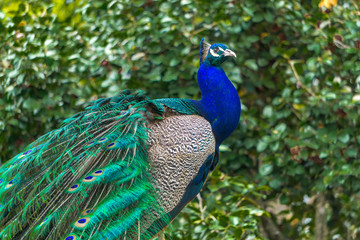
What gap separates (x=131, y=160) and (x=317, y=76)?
1690 mm

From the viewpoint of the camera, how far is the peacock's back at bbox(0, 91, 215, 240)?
2104mm

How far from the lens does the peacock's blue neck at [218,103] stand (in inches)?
102

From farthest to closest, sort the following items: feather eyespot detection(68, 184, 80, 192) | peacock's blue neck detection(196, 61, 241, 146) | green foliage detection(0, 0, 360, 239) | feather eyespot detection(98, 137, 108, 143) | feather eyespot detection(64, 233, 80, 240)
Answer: green foliage detection(0, 0, 360, 239)
peacock's blue neck detection(196, 61, 241, 146)
feather eyespot detection(98, 137, 108, 143)
feather eyespot detection(68, 184, 80, 192)
feather eyespot detection(64, 233, 80, 240)

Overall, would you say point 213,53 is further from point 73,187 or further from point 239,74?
point 73,187

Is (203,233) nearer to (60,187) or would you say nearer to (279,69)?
(60,187)

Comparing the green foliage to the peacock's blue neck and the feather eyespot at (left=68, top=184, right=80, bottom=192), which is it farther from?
the feather eyespot at (left=68, top=184, right=80, bottom=192)

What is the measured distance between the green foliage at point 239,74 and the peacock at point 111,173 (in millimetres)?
807

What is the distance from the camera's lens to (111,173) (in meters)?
2.15

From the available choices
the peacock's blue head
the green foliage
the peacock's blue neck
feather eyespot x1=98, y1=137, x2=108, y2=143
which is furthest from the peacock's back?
the green foliage

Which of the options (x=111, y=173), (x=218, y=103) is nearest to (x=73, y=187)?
(x=111, y=173)

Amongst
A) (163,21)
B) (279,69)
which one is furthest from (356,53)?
(163,21)

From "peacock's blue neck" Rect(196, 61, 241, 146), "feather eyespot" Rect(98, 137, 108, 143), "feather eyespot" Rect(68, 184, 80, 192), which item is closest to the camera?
"feather eyespot" Rect(68, 184, 80, 192)

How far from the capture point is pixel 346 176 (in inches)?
125

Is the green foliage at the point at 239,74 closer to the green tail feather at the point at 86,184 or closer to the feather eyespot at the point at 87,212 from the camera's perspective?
the green tail feather at the point at 86,184
